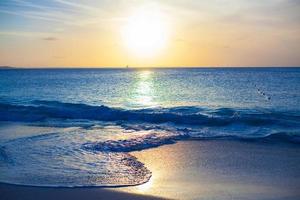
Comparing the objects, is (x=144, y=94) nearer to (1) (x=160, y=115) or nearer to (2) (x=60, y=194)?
(1) (x=160, y=115)

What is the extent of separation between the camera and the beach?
8.21 metres

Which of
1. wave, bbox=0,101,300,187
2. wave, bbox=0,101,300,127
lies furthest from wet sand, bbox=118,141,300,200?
wave, bbox=0,101,300,127

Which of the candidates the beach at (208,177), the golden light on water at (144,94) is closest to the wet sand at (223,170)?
the beach at (208,177)

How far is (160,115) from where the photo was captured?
2258 centimetres

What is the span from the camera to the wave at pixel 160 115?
798 inches

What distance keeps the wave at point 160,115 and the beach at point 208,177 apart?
693 cm

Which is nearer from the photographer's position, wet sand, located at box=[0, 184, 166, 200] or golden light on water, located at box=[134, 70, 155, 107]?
wet sand, located at box=[0, 184, 166, 200]

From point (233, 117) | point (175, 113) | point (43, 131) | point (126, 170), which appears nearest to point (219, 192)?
point (126, 170)

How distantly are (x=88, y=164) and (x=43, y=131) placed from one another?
6.93 metres

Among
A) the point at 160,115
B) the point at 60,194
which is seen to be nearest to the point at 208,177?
the point at 60,194

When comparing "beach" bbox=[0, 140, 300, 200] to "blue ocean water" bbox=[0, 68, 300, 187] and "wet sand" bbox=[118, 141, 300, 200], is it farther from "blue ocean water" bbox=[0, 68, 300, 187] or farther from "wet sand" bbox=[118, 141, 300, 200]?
"blue ocean water" bbox=[0, 68, 300, 187]

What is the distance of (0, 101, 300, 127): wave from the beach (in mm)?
6928

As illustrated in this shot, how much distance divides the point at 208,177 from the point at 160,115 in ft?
43.2

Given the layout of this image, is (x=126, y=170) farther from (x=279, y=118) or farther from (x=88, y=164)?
(x=279, y=118)
